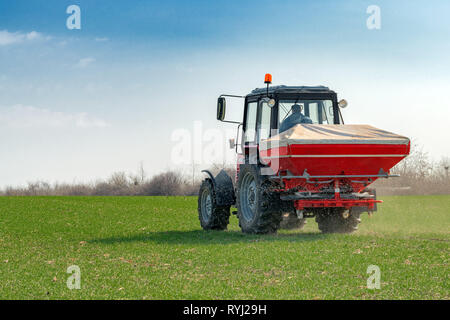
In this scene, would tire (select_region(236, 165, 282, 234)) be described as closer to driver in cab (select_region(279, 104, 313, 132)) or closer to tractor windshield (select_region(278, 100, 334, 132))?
driver in cab (select_region(279, 104, 313, 132))

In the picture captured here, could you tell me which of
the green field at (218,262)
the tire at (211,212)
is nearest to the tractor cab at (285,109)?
the tire at (211,212)

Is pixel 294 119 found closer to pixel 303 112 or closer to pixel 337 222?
pixel 303 112

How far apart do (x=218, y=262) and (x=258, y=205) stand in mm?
3009

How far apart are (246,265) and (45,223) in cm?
1037

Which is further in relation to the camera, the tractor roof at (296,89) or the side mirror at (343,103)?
the side mirror at (343,103)

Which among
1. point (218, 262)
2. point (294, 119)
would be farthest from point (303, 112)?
point (218, 262)

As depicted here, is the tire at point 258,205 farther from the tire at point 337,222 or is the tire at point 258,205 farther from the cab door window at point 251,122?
the tire at point 337,222

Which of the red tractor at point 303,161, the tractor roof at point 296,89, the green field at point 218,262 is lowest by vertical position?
the green field at point 218,262

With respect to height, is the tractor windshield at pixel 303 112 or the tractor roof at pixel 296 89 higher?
the tractor roof at pixel 296 89

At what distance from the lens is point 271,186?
11930 millimetres

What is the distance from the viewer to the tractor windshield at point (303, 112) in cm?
1259

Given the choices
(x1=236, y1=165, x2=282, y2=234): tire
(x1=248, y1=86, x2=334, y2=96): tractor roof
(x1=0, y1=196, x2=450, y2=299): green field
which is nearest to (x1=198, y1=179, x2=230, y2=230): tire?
(x1=0, y1=196, x2=450, y2=299): green field

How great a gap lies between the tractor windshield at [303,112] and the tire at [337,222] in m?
2.20

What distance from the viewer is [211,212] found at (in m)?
14.4
